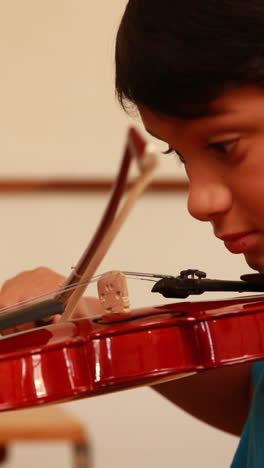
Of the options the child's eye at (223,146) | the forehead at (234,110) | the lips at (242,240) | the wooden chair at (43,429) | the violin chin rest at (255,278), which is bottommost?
the wooden chair at (43,429)

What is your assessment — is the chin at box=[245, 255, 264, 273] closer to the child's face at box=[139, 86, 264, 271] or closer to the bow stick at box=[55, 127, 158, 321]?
the child's face at box=[139, 86, 264, 271]

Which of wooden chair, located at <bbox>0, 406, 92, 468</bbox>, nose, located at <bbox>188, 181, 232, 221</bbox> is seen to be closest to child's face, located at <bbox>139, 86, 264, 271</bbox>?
nose, located at <bbox>188, 181, 232, 221</bbox>

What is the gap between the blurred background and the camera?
5.29 ft

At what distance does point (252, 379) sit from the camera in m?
0.89

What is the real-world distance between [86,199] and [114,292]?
0.89 metres

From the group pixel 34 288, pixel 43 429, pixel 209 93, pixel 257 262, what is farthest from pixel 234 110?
pixel 43 429

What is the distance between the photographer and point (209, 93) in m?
0.66

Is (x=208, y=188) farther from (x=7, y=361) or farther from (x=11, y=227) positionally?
(x=11, y=227)

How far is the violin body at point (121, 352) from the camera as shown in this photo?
586 millimetres

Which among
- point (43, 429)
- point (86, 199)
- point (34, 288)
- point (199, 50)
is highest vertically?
point (86, 199)

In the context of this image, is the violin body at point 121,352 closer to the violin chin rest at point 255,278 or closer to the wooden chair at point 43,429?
the violin chin rest at point 255,278

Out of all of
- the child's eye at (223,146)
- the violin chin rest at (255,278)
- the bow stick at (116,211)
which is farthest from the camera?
the violin chin rest at (255,278)

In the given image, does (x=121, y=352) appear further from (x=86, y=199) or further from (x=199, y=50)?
(x=86, y=199)

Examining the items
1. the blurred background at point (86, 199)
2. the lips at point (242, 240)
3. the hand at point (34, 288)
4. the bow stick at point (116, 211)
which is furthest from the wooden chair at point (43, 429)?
the lips at point (242, 240)
